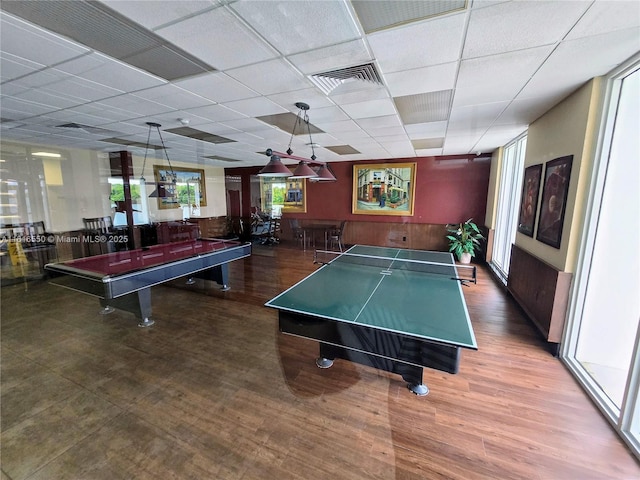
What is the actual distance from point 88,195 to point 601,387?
899 cm

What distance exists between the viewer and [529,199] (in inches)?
144

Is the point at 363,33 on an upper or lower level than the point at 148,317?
upper

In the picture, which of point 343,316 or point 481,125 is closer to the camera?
point 343,316

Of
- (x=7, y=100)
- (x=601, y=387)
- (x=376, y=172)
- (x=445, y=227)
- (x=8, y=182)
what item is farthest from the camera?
(x=376, y=172)

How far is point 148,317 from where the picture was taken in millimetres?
3463

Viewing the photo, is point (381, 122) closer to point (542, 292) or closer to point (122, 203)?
point (542, 292)

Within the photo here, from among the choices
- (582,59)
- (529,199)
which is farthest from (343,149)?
Answer: (582,59)

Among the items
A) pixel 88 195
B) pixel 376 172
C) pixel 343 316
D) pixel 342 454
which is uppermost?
pixel 376 172

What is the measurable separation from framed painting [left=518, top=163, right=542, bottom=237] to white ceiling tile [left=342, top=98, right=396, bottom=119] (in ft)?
6.90

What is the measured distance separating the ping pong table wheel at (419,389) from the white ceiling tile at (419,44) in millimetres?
2675

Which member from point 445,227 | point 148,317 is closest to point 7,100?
point 148,317

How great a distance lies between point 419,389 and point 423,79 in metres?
2.78

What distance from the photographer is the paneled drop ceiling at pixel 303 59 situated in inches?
61.0

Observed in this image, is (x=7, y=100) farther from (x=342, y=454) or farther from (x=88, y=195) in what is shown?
(x=342, y=454)
